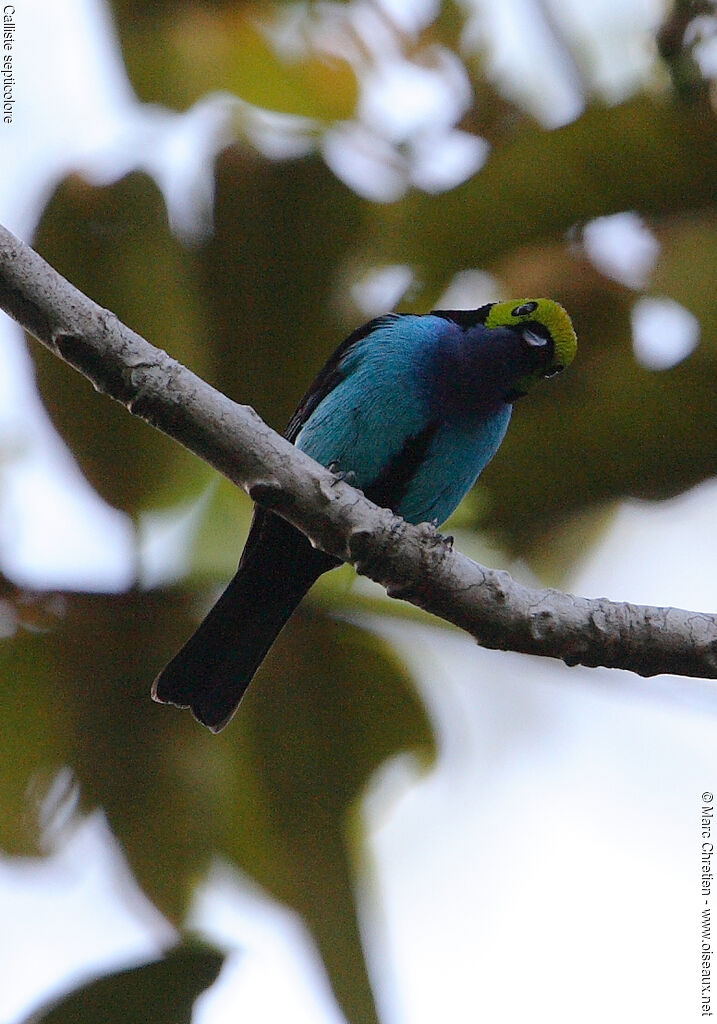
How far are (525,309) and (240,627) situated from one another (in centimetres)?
129

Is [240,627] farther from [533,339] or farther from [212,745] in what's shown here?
[533,339]

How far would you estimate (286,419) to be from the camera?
170 inches

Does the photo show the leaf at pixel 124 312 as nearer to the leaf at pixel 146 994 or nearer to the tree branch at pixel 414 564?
the tree branch at pixel 414 564

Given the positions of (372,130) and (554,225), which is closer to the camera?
(554,225)

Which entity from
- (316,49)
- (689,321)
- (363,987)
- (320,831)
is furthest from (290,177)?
(363,987)

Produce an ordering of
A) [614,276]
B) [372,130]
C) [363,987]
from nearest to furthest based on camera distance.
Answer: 1. [363,987]
2. [614,276]
3. [372,130]

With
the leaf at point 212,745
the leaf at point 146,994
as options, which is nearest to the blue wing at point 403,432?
the leaf at point 212,745

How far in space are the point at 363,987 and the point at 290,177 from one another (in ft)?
9.20

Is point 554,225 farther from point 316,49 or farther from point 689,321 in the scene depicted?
point 316,49

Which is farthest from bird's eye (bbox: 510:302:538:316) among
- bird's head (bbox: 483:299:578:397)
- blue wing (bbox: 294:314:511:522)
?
blue wing (bbox: 294:314:511:522)

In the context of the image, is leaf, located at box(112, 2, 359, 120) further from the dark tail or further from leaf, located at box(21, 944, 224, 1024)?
leaf, located at box(21, 944, 224, 1024)

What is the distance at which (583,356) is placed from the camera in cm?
453

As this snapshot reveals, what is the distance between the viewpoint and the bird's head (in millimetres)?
3602

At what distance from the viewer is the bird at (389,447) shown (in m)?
3.59
